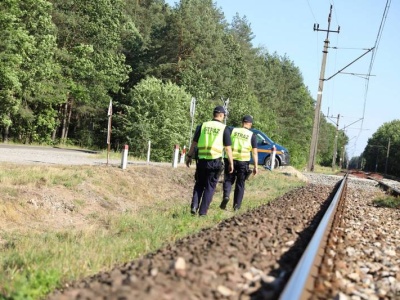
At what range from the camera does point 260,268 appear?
4.51m

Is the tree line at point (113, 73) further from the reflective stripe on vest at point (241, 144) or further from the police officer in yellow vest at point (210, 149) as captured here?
the police officer in yellow vest at point (210, 149)

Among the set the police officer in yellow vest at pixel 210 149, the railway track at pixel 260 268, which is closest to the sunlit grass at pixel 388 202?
the railway track at pixel 260 268

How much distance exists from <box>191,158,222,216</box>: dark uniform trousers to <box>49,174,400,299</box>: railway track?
1.36 metres

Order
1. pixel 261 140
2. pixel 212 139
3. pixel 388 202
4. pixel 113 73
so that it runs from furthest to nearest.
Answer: pixel 113 73 < pixel 261 140 < pixel 388 202 < pixel 212 139

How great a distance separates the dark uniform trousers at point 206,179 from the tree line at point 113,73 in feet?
78.6

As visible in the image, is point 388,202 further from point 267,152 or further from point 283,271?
point 267,152

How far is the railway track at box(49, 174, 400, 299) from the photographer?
357 cm

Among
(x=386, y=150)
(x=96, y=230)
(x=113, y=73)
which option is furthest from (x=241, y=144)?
(x=386, y=150)

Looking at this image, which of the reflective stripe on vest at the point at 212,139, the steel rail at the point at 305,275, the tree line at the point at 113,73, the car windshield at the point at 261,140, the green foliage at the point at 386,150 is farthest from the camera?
the green foliage at the point at 386,150

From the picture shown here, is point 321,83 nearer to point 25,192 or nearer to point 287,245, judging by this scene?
point 25,192

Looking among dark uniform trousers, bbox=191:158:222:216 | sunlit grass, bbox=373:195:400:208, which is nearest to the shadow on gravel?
dark uniform trousers, bbox=191:158:222:216

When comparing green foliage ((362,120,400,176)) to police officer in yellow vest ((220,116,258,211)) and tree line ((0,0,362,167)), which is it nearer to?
tree line ((0,0,362,167))

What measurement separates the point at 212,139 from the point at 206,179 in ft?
2.51

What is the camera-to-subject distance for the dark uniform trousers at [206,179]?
28.9ft
